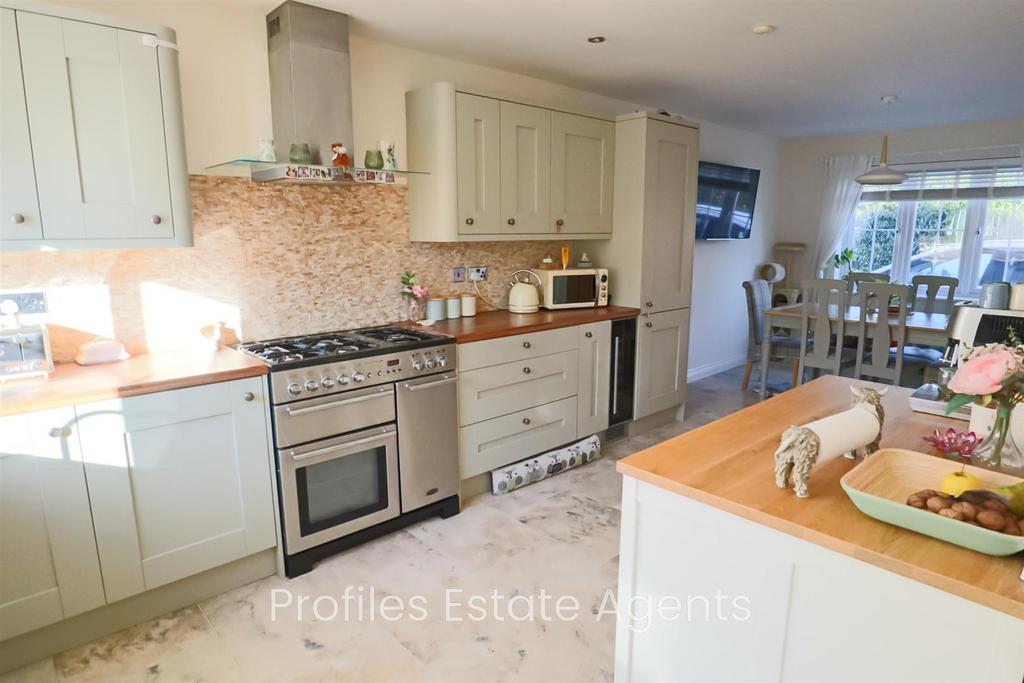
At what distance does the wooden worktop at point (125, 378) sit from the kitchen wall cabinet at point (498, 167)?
4.23ft

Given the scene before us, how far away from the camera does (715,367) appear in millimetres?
6145

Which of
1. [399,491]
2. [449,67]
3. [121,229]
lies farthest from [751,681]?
[449,67]

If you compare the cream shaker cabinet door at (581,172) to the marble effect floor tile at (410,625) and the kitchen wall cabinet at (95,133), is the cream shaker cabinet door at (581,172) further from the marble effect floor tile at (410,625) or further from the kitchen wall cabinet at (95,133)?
the kitchen wall cabinet at (95,133)

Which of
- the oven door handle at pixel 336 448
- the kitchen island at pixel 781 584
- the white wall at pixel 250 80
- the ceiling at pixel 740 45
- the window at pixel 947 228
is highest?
the ceiling at pixel 740 45

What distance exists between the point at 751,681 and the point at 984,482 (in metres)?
0.70

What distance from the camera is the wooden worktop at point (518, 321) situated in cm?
312

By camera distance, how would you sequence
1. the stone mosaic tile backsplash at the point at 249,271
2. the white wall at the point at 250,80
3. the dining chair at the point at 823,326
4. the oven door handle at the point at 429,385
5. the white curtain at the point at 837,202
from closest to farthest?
the stone mosaic tile backsplash at the point at 249,271
the white wall at the point at 250,80
the oven door handle at the point at 429,385
the dining chair at the point at 823,326
the white curtain at the point at 837,202

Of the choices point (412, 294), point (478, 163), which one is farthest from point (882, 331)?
point (412, 294)

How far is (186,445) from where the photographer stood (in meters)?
2.23

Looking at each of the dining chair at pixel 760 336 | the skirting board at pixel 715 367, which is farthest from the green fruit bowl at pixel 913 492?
the skirting board at pixel 715 367

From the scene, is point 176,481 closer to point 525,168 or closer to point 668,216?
point 525,168

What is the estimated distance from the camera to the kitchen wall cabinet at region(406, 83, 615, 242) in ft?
10.4

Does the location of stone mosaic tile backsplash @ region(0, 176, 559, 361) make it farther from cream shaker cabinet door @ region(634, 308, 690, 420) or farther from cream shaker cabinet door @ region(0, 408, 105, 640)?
cream shaker cabinet door @ region(634, 308, 690, 420)

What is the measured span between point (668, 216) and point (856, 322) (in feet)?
5.34
